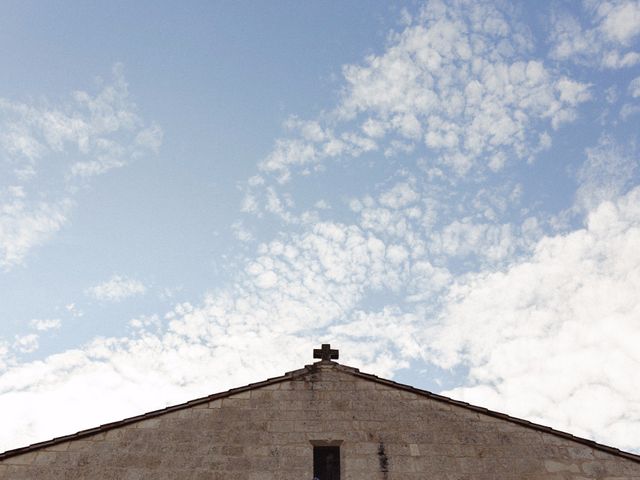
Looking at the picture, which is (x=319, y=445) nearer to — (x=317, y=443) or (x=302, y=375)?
(x=317, y=443)

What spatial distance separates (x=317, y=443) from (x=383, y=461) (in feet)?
3.95

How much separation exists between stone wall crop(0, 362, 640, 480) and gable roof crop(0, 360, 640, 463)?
74 mm

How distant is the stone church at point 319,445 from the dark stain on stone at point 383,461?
0.06 feet

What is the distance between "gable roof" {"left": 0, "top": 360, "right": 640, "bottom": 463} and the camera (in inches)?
377

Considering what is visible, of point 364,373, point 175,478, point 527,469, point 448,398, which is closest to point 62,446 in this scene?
point 175,478

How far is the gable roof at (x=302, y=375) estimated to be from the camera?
9.59 metres

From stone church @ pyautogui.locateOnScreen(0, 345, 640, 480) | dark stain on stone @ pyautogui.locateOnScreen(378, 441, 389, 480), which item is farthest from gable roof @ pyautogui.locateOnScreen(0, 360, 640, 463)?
dark stain on stone @ pyautogui.locateOnScreen(378, 441, 389, 480)

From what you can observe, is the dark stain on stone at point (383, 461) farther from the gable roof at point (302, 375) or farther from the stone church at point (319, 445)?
the gable roof at point (302, 375)

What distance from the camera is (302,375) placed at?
1079cm

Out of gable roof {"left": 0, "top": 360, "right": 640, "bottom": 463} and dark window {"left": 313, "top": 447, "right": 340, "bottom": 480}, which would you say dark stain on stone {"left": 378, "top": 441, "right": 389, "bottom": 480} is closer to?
dark window {"left": 313, "top": 447, "right": 340, "bottom": 480}

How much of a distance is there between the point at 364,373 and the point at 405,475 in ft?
6.89

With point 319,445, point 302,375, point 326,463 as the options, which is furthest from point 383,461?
point 302,375

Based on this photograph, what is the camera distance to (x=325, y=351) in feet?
Answer: 36.5

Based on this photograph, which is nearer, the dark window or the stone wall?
the stone wall
